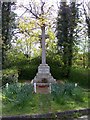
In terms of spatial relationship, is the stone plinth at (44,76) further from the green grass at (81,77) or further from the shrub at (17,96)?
the shrub at (17,96)

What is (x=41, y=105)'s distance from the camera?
565cm

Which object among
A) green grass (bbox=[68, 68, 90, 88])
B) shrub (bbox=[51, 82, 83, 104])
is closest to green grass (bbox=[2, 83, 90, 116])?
shrub (bbox=[51, 82, 83, 104])

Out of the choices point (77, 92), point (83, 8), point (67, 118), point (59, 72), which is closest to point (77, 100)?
point (77, 92)

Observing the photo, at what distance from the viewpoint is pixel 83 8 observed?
12.9 m

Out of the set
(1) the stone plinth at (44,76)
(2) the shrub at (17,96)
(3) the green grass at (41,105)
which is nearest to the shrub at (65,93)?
(3) the green grass at (41,105)

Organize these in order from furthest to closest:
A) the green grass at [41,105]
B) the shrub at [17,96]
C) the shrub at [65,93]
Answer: the shrub at [65,93]
the shrub at [17,96]
the green grass at [41,105]

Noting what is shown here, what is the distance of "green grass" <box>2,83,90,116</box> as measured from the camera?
517cm

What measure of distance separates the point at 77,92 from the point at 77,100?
0.60ft

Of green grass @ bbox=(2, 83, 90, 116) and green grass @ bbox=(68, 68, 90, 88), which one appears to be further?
green grass @ bbox=(68, 68, 90, 88)

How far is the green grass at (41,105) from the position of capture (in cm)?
517

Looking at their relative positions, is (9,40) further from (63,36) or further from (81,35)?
(81,35)

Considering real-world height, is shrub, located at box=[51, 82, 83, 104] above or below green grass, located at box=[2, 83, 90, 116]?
above

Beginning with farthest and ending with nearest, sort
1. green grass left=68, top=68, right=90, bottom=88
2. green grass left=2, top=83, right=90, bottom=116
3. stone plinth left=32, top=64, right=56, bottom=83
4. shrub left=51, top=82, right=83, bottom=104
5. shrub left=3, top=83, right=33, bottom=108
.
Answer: green grass left=68, top=68, right=90, bottom=88, stone plinth left=32, top=64, right=56, bottom=83, shrub left=51, top=82, right=83, bottom=104, shrub left=3, top=83, right=33, bottom=108, green grass left=2, top=83, right=90, bottom=116

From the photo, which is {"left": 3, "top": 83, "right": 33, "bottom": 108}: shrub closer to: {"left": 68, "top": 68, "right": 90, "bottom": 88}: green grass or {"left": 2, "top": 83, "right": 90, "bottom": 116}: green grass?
{"left": 2, "top": 83, "right": 90, "bottom": 116}: green grass
